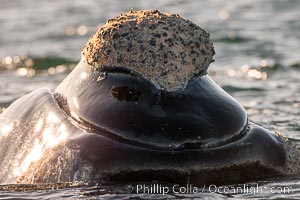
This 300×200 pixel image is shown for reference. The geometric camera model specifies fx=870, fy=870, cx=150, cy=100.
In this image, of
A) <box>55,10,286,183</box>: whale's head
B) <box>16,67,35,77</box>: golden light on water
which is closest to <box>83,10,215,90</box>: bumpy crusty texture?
<box>55,10,286,183</box>: whale's head

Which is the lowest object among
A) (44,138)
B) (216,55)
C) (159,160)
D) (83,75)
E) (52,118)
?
(159,160)

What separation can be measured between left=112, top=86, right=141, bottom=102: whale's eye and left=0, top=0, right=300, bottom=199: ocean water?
1.64 feet

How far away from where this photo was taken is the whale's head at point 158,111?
4.67 meters

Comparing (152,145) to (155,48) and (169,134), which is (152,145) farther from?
(155,48)

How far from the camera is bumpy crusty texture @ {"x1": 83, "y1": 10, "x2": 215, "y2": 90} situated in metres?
4.92

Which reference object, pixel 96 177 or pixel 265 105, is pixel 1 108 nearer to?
pixel 265 105

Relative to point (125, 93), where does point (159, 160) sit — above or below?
below

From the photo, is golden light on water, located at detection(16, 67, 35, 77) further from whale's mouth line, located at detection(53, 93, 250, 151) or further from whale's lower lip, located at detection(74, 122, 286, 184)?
whale's lower lip, located at detection(74, 122, 286, 184)

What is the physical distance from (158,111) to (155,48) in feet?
1.38

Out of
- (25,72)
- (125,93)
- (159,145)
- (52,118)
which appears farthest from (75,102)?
(25,72)

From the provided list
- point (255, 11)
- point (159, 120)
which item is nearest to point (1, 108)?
point (159, 120)

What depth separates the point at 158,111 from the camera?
4758 mm

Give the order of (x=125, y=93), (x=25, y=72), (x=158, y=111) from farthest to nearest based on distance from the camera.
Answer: (x=25, y=72) < (x=125, y=93) < (x=158, y=111)

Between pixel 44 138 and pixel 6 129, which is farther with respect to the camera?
pixel 6 129
